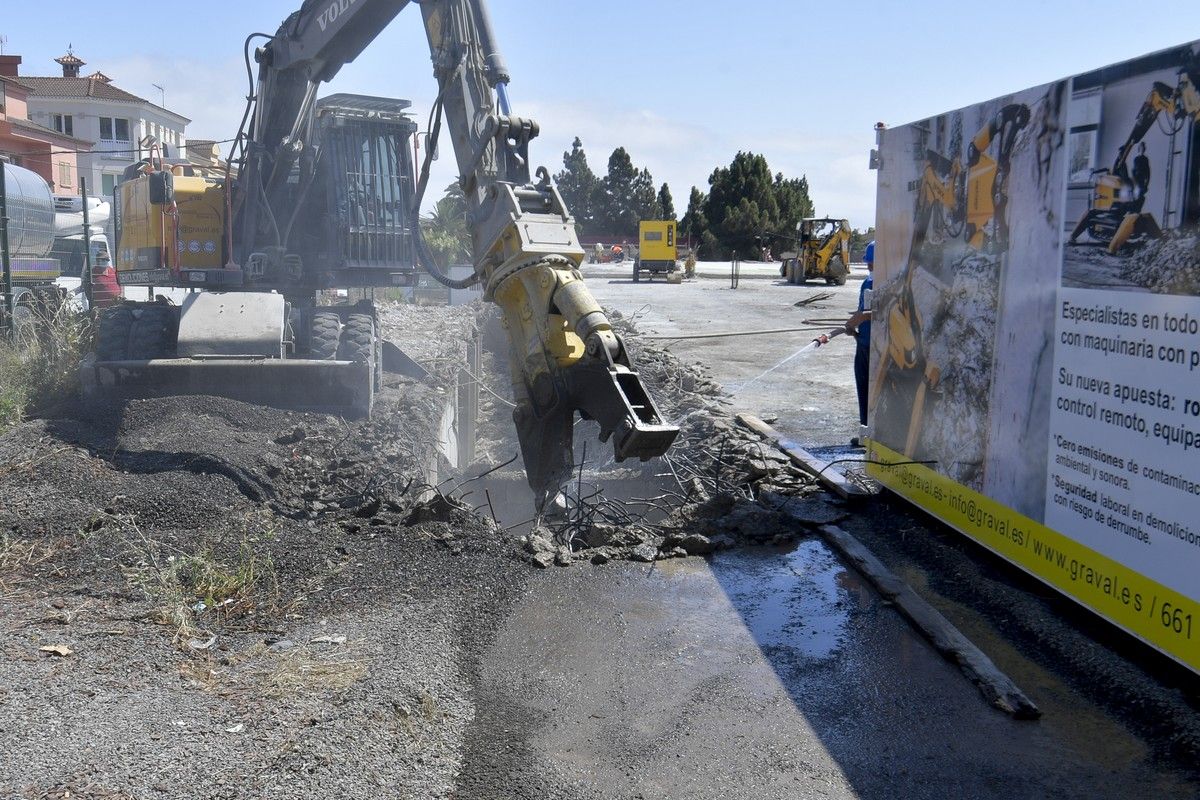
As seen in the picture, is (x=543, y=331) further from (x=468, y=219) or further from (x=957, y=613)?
(x=957, y=613)

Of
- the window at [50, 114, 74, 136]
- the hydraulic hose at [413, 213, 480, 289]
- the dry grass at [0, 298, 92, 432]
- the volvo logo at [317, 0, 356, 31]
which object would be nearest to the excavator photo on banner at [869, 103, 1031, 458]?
the hydraulic hose at [413, 213, 480, 289]

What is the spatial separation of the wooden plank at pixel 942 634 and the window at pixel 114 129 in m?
66.1

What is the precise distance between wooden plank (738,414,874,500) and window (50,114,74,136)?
64067 mm

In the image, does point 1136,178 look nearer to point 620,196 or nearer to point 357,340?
point 357,340

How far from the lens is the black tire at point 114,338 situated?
426 inches

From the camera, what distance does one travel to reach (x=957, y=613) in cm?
568

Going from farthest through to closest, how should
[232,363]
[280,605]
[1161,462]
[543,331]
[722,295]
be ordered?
[722,295] → [232,363] → [543,331] → [280,605] → [1161,462]

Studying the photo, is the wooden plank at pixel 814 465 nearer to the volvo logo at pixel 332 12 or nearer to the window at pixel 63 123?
the volvo logo at pixel 332 12

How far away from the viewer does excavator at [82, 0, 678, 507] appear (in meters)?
7.03

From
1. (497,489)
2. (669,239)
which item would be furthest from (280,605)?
(669,239)

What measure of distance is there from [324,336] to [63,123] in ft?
202

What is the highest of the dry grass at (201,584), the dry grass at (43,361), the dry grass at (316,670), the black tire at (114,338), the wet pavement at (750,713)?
the black tire at (114,338)

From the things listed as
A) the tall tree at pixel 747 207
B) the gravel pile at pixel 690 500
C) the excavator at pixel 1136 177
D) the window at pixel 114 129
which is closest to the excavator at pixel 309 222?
the gravel pile at pixel 690 500

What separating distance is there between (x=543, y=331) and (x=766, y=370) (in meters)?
8.65
